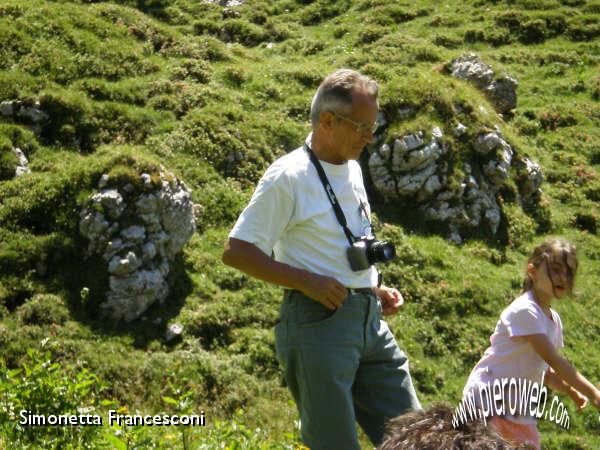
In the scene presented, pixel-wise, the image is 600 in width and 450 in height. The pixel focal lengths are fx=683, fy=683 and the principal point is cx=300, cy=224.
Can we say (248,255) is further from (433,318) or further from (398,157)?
(398,157)

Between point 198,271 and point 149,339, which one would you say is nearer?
point 149,339

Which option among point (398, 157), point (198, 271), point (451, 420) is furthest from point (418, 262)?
point (451, 420)

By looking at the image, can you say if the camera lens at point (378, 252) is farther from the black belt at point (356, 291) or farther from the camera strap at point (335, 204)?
the black belt at point (356, 291)

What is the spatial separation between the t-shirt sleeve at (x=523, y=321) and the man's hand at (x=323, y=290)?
1.59 meters

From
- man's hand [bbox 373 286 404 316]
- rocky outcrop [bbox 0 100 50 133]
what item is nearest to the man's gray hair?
man's hand [bbox 373 286 404 316]

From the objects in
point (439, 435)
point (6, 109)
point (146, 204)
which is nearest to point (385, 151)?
point (146, 204)

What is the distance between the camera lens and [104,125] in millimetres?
16188

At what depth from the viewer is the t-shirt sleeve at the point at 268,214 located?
4.45 metres

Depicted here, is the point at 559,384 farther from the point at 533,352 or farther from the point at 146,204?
the point at 146,204

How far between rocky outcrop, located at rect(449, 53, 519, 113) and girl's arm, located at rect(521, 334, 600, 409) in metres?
18.3

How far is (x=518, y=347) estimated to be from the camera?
5234mm

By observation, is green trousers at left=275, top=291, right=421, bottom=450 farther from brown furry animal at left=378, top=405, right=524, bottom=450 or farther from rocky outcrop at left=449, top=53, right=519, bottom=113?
rocky outcrop at left=449, top=53, right=519, bottom=113

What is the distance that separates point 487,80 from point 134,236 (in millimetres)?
14935

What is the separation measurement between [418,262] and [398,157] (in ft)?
9.72
